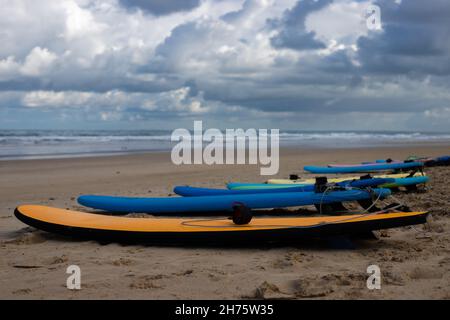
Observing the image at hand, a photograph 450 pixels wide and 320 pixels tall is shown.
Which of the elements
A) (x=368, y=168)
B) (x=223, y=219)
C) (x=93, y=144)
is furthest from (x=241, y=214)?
(x=93, y=144)

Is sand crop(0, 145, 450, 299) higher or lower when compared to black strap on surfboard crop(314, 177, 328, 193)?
lower

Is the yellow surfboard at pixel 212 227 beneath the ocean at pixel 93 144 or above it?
beneath

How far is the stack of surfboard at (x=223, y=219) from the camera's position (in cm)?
411

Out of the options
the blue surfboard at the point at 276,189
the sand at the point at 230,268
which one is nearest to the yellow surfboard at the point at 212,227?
the sand at the point at 230,268

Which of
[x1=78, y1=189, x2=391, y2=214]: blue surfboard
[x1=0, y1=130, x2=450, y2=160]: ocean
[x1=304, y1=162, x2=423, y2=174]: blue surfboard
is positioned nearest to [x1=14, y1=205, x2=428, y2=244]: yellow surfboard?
[x1=78, y1=189, x2=391, y2=214]: blue surfboard

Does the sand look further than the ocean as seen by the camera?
No

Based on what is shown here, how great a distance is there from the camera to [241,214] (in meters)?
4.31

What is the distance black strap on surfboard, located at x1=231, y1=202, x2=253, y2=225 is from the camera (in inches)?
169

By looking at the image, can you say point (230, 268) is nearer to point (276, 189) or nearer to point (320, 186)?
point (320, 186)

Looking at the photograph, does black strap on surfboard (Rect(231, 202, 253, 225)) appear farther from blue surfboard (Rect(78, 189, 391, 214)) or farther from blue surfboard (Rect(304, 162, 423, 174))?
blue surfboard (Rect(304, 162, 423, 174))

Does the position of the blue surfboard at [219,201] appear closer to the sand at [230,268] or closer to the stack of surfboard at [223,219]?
the stack of surfboard at [223,219]

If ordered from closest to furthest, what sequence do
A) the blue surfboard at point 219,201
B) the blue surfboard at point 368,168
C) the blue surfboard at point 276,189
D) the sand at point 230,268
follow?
the sand at point 230,268 → the blue surfboard at point 219,201 → the blue surfboard at point 276,189 → the blue surfboard at point 368,168
